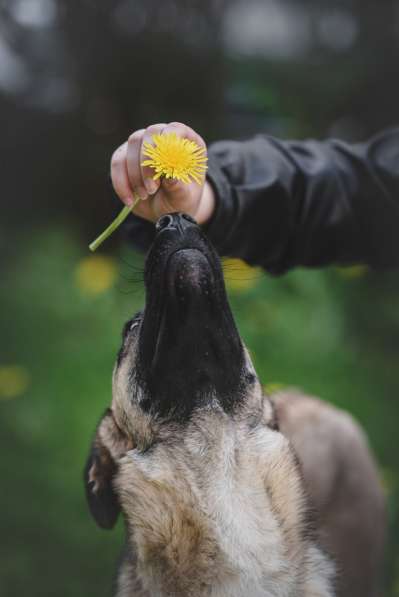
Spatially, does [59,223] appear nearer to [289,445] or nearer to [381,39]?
[381,39]

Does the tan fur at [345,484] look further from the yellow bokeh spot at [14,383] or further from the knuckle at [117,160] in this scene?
the yellow bokeh spot at [14,383]

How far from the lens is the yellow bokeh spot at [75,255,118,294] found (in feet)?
11.2

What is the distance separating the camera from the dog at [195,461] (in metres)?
1.48

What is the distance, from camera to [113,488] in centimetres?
164

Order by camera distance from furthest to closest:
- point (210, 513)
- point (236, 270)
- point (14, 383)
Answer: point (14, 383), point (236, 270), point (210, 513)

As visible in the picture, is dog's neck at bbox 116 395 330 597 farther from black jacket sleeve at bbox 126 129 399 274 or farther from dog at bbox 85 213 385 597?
black jacket sleeve at bbox 126 129 399 274

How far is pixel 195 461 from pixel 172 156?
57 cm

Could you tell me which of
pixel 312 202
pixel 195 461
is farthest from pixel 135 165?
pixel 312 202

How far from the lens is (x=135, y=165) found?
1.43 metres

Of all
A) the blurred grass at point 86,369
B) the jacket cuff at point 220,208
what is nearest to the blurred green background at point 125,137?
the blurred grass at point 86,369

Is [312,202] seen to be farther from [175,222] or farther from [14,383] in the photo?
[14,383]

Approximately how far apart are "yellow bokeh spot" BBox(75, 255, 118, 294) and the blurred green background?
12 millimetres

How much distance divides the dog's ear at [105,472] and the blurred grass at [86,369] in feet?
4.47

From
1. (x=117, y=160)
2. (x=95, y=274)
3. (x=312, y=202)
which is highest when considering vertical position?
(x=95, y=274)
